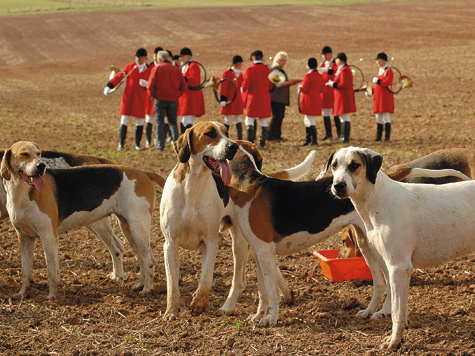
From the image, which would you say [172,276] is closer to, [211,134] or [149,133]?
[211,134]

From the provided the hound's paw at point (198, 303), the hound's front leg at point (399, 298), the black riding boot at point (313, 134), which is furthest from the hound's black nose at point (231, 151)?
the black riding boot at point (313, 134)

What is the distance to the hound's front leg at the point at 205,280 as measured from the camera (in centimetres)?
546

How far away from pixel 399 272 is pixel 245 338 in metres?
1.26

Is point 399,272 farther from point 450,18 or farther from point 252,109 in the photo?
point 450,18

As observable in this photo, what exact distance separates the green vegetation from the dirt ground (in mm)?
13500

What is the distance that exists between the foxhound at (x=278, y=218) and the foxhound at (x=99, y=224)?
5.97 ft

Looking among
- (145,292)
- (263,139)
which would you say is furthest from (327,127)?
(145,292)

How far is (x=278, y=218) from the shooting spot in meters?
5.38

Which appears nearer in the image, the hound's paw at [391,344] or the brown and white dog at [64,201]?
the hound's paw at [391,344]

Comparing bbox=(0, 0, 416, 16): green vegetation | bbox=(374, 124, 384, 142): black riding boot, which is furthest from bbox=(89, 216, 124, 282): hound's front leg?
bbox=(0, 0, 416, 16): green vegetation

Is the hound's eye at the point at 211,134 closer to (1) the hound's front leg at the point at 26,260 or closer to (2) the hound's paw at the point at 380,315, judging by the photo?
(2) the hound's paw at the point at 380,315

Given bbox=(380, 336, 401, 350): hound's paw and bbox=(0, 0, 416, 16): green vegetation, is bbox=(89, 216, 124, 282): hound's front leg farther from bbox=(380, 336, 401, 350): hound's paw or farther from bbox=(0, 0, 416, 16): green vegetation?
bbox=(0, 0, 416, 16): green vegetation

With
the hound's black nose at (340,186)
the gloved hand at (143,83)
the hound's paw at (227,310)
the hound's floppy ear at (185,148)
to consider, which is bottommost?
the hound's paw at (227,310)

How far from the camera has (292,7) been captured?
5959cm
